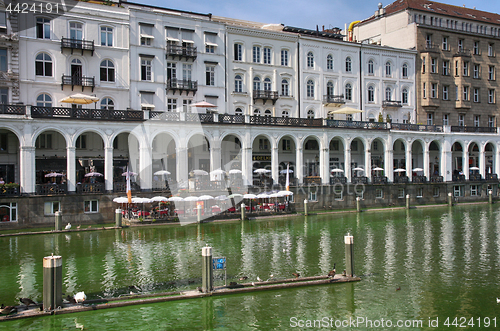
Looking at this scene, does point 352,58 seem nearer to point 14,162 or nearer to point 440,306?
point 14,162

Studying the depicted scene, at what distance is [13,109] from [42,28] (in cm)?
1063

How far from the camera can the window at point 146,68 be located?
1919 inches

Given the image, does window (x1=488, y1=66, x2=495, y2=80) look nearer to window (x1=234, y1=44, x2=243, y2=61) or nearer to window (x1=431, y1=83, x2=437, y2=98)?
window (x1=431, y1=83, x2=437, y2=98)

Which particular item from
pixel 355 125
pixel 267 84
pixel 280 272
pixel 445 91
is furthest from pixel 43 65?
pixel 445 91

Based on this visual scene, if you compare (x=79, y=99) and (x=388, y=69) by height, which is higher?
(x=388, y=69)

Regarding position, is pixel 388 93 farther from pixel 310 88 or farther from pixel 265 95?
pixel 265 95

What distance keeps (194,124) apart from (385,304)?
106 feet

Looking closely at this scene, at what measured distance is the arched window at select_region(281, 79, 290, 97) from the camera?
188 ft

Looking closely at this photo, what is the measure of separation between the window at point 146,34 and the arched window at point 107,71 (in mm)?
4281

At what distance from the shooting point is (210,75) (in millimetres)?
52438

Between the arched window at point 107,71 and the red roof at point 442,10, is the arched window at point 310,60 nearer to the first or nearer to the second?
the red roof at point 442,10

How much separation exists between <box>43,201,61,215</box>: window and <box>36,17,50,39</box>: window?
1738 centimetres

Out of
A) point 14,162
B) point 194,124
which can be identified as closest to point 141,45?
point 194,124

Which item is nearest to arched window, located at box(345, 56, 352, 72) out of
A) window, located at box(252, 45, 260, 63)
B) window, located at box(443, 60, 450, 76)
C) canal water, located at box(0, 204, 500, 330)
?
window, located at box(252, 45, 260, 63)
